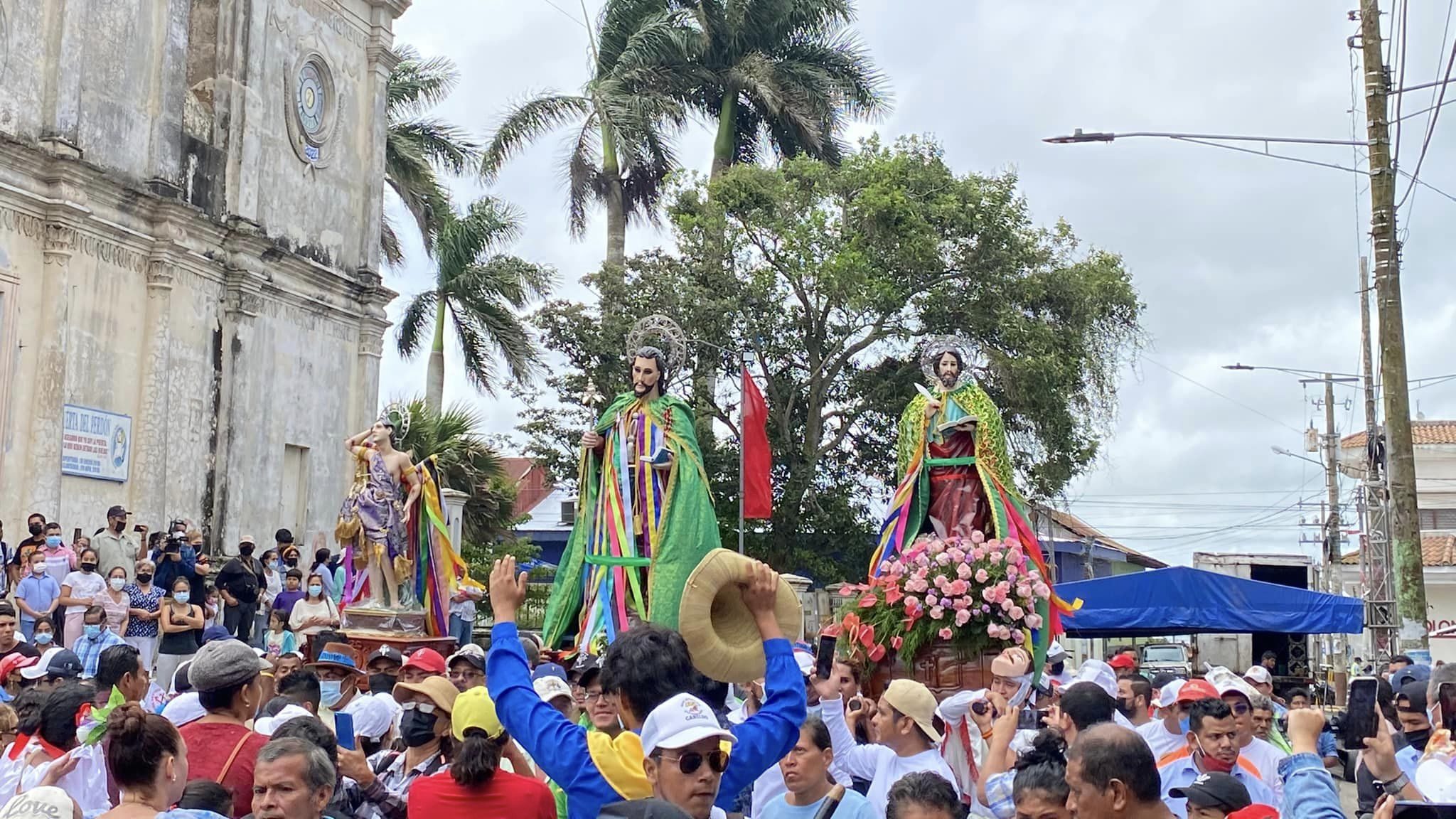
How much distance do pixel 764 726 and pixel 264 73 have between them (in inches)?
875

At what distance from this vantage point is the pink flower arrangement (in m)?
9.47

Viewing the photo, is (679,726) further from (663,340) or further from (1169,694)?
(663,340)

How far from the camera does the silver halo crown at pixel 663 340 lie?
1288 cm

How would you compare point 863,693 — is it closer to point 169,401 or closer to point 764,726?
point 764,726

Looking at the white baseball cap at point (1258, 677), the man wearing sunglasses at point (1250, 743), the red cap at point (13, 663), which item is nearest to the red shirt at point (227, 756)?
the man wearing sunglasses at point (1250, 743)

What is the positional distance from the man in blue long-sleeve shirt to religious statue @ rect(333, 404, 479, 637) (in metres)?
10.5

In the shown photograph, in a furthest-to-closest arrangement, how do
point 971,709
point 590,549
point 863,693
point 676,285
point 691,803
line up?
point 676,285 → point 590,549 → point 863,693 → point 971,709 → point 691,803

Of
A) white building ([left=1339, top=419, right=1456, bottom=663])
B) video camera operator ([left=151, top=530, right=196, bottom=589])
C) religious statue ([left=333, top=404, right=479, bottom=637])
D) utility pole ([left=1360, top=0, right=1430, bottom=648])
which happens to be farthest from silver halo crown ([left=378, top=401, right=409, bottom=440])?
white building ([left=1339, top=419, right=1456, bottom=663])

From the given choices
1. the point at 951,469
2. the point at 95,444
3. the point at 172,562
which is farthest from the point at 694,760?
the point at 95,444

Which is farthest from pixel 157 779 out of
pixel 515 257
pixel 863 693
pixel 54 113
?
pixel 515 257

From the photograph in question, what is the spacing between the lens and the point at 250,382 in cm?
2414

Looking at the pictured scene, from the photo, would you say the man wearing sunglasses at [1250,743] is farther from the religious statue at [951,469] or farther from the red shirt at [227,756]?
the religious statue at [951,469]

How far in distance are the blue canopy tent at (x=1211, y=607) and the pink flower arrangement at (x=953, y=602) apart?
40.8ft

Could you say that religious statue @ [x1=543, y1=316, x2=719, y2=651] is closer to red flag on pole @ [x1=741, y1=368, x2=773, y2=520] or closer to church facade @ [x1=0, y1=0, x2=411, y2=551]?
red flag on pole @ [x1=741, y1=368, x2=773, y2=520]
